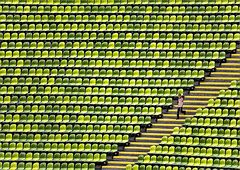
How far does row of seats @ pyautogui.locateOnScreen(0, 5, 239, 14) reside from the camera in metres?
27.7

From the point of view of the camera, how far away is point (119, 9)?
2808 cm

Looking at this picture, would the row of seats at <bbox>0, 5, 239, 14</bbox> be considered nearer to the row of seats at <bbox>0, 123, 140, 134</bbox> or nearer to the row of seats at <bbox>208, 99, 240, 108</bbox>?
the row of seats at <bbox>208, 99, 240, 108</bbox>

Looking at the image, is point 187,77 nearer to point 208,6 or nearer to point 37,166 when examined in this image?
point 208,6

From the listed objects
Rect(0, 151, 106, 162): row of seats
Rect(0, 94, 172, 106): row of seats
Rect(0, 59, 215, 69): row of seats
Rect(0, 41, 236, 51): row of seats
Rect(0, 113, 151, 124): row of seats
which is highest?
Rect(0, 41, 236, 51): row of seats

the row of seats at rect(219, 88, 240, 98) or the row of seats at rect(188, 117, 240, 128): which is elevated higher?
the row of seats at rect(219, 88, 240, 98)

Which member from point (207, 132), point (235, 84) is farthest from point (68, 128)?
point (235, 84)

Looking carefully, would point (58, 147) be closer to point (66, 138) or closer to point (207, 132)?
point (66, 138)

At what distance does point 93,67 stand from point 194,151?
3.48 metres

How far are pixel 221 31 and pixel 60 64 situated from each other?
4077 millimetres

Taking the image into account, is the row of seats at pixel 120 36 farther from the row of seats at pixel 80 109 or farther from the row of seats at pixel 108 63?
the row of seats at pixel 80 109

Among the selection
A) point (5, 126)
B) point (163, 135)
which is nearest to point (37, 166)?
point (5, 126)

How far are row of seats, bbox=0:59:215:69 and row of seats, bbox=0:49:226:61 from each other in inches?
4.2

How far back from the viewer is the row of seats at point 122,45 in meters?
27.2

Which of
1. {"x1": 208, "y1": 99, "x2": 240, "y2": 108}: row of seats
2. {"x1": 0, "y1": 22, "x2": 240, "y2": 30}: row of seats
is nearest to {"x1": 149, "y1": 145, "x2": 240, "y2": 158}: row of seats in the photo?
{"x1": 208, "y1": 99, "x2": 240, "y2": 108}: row of seats
